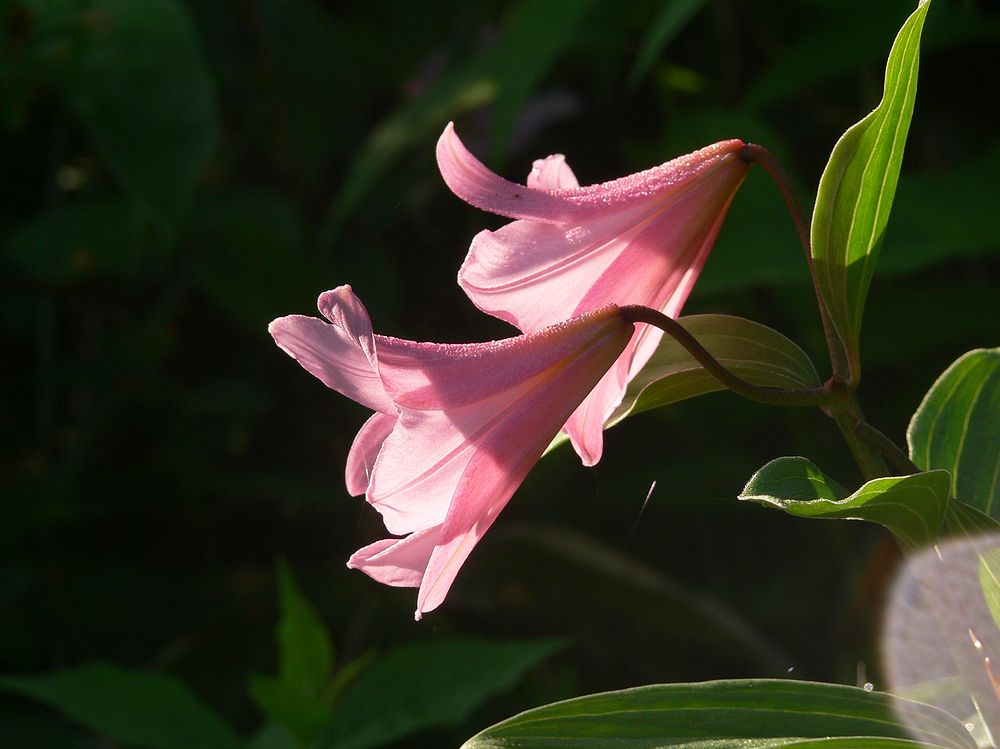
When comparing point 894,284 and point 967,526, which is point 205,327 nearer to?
point 894,284

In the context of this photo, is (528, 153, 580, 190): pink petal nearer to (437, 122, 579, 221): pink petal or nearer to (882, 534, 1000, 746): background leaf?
(437, 122, 579, 221): pink petal

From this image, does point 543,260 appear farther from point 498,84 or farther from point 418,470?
point 498,84

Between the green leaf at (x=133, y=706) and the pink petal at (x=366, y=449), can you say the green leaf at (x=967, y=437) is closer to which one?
the pink petal at (x=366, y=449)

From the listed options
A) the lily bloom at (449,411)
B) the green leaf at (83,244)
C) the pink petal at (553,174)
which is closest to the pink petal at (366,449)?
the lily bloom at (449,411)

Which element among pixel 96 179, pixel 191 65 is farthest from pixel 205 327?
pixel 191 65

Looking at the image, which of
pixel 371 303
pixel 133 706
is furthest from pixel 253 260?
pixel 133 706

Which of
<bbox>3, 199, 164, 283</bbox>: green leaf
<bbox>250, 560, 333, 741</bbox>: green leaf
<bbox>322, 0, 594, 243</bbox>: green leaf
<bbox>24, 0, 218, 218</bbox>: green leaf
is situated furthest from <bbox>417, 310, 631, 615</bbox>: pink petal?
<bbox>3, 199, 164, 283</bbox>: green leaf

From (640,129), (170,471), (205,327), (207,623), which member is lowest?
(207,623)
